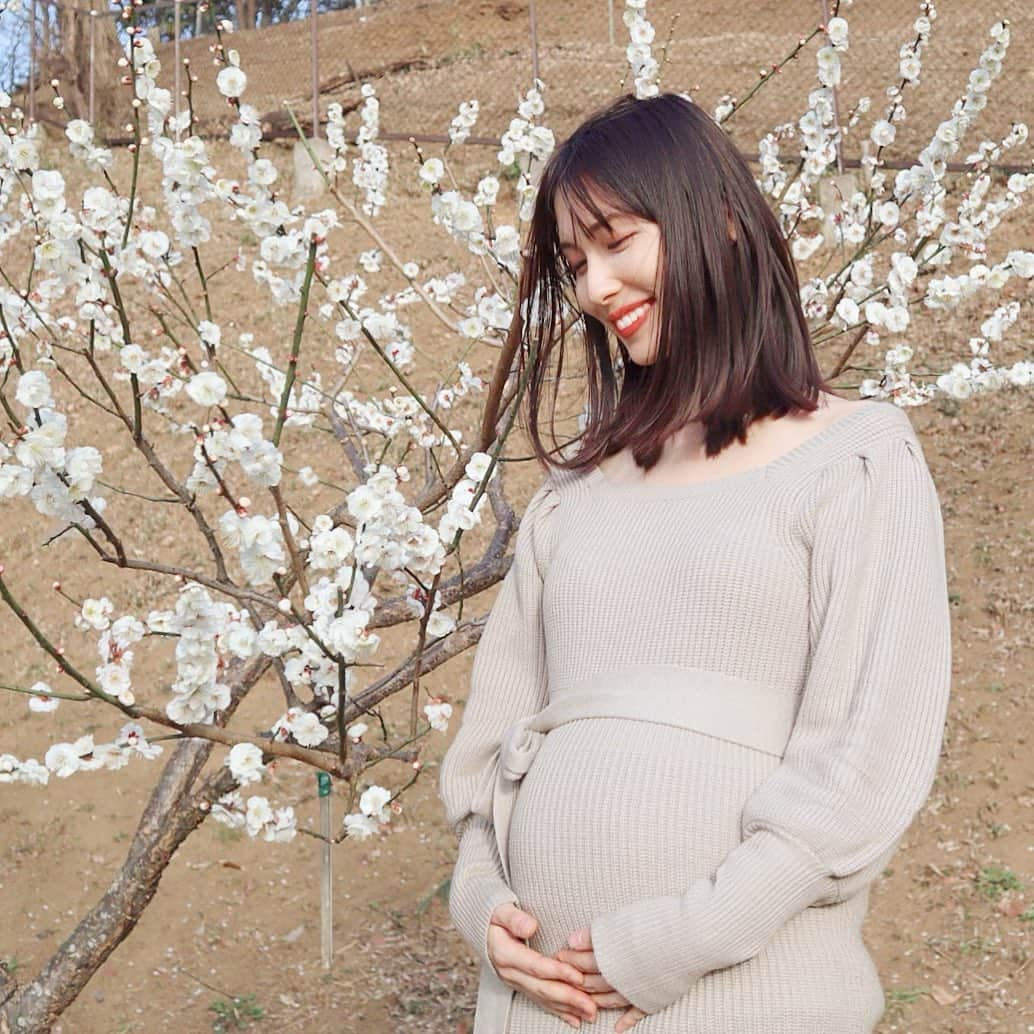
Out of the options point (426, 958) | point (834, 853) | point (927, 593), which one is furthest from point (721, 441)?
point (426, 958)

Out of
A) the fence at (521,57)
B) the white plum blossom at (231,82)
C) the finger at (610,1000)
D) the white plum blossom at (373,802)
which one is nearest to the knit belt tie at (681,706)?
the finger at (610,1000)

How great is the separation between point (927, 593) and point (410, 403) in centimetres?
196

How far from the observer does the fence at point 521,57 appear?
978 cm

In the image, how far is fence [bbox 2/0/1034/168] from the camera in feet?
32.1

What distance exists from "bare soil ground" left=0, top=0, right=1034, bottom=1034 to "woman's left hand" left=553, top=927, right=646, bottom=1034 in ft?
8.76

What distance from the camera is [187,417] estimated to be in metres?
7.86

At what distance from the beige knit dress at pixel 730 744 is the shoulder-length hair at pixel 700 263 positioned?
0.09 meters

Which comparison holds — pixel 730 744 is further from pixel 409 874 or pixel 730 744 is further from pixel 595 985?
pixel 409 874

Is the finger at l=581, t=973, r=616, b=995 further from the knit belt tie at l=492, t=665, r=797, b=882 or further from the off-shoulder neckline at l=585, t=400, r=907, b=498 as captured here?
the off-shoulder neckline at l=585, t=400, r=907, b=498

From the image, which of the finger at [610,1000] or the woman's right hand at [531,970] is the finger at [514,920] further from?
the finger at [610,1000]

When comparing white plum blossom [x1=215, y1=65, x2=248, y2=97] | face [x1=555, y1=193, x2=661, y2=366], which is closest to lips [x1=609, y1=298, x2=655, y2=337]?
face [x1=555, y1=193, x2=661, y2=366]

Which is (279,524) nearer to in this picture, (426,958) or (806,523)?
(806,523)

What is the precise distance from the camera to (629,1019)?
1434 mm

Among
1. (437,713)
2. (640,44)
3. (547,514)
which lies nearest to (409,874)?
(437,713)
